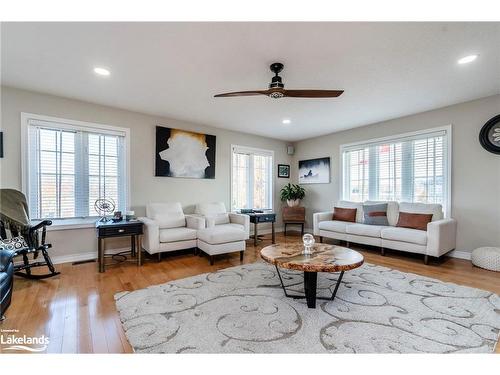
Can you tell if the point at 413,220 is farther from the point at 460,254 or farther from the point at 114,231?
the point at 114,231

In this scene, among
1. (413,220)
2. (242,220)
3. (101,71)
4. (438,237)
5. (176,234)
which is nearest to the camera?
(101,71)

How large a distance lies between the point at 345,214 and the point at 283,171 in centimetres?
209

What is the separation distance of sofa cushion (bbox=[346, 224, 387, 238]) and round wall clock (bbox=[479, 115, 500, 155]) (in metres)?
1.86

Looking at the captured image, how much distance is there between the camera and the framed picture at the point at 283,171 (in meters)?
6.22

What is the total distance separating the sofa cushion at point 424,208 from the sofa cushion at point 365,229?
1.73ft

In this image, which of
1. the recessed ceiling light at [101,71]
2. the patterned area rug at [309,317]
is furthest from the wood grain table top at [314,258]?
the recessed ceiling light at [101,71]

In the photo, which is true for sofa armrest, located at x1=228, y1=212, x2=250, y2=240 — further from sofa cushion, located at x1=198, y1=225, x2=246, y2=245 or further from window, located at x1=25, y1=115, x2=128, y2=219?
window, located at x1=25, y1=115, x2=128, y2=219

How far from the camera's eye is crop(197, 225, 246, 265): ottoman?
3414mm

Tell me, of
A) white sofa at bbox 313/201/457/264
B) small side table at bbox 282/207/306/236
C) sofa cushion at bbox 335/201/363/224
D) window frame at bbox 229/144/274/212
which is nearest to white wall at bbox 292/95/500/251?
white sofa at bbox 313/201/457/264

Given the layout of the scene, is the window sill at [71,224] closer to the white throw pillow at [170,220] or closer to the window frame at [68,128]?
the window frame at [68,128]

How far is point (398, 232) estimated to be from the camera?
3.70 metres

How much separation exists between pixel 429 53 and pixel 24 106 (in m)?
4.94

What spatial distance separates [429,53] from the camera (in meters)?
2.31

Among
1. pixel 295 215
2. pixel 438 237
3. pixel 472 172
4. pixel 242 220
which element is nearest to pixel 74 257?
pixel 242 220
